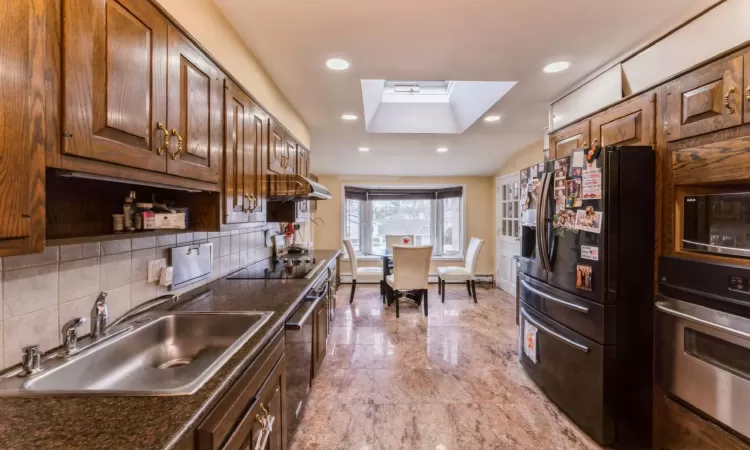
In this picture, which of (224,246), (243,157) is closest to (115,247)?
(243,157)

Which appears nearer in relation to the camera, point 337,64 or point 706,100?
point 706,100

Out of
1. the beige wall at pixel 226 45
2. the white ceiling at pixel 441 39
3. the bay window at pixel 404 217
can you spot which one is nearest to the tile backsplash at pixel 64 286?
the beige wall at pixel 226 45

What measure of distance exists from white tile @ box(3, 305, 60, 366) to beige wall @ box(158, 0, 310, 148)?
1163 millimetres

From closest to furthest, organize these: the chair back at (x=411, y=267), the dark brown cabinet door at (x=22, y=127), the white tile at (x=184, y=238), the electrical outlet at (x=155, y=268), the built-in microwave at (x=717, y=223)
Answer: the dark brown cabinet door at (x=22, y=127) < the built-in microwave at (x=717, y=223) < the electrical outlet at (x=155, y=268) < the white tile at (x=184, y=238) < the chair back at (x=411, y=267)

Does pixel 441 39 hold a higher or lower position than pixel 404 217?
higher

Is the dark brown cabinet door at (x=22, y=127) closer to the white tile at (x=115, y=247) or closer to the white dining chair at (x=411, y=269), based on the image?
the white tile at (x=115, y=247)

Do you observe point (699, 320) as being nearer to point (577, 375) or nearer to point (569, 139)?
point (577, 375)

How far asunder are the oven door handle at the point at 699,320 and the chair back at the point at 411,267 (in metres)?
2.48

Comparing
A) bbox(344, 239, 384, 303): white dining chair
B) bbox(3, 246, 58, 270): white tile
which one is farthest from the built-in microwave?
bbox(344, 239, 384, 303): white dining chair

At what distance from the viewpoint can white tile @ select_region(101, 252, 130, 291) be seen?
48.4 inches

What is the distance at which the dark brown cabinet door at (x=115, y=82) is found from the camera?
75cm

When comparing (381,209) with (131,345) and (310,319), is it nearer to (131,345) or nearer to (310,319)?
(310,319)

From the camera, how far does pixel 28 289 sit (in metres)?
0.95

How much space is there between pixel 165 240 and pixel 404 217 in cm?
492
